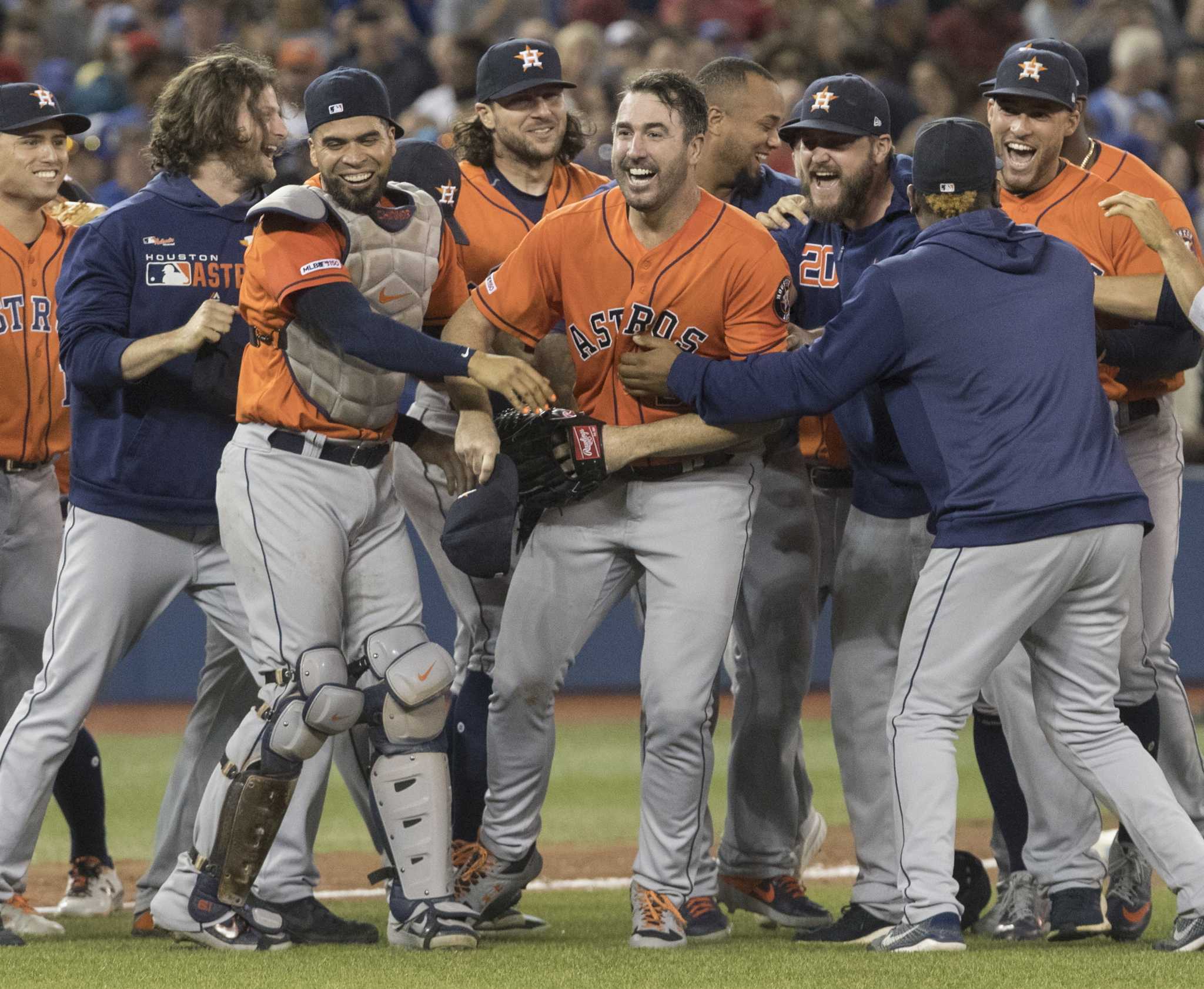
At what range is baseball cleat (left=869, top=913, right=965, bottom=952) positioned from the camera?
15.7 ft

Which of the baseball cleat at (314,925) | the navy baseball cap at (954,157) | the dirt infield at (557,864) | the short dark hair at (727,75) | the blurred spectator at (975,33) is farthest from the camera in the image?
the blurred spectator at (975,33)

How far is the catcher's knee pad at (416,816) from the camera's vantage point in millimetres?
5062

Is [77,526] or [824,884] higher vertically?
[77,526]

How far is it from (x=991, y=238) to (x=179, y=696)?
296 inches

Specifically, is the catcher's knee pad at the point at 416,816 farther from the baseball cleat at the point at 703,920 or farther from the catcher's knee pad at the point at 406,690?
the baseball cleat at the point at 703,920

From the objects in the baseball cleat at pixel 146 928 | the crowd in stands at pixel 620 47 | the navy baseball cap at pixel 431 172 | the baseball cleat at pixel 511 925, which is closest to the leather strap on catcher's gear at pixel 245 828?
the baseball cleat at pixel 146 928

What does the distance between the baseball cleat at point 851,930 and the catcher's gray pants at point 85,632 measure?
5.10ft

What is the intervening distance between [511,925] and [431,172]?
8.06 ft

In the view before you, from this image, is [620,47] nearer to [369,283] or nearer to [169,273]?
[169,273]

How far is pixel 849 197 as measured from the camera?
5527mm

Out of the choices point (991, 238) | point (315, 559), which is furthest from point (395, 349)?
point (991, 238)

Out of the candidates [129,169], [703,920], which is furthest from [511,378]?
[129,169]

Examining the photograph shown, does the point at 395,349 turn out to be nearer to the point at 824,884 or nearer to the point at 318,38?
the point at 824,884

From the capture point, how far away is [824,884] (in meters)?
6.75
